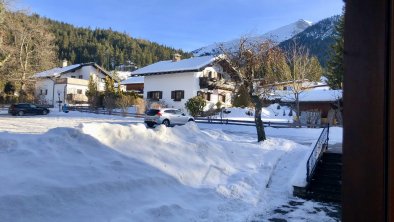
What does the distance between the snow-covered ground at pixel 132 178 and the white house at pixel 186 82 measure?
32039mm

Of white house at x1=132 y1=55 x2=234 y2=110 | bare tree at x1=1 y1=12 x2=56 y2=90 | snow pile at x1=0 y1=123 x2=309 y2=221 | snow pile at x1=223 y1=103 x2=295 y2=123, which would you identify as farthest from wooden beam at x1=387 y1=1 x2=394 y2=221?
bare tree at x1=1 y1=12 x2=56 y2=90

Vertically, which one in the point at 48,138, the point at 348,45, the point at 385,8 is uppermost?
the point at 385,8

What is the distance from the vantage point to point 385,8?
163 centimetres

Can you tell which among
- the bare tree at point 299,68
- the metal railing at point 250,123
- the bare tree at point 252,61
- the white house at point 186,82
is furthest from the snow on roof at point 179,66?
the bare tree at point 252,61

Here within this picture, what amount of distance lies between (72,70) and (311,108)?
49283 millimetres

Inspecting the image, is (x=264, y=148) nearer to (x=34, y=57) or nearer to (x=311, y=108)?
(x=311, y=108)

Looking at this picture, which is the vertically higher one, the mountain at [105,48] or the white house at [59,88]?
the mountain at [105,48]

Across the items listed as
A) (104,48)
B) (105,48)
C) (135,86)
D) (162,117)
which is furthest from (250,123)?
(105,48)

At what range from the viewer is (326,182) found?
12117 millimetres

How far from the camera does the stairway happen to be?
11.0m

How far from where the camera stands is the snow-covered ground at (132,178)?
7.04m

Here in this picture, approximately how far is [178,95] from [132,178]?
126 feet

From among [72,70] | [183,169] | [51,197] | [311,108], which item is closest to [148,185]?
[183,169]

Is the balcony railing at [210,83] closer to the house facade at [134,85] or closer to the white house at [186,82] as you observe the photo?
the white house at [186,82]
